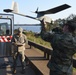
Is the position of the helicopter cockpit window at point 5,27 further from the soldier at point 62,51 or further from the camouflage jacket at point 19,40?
the soldier at point 62,51

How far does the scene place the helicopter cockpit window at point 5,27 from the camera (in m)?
14.8

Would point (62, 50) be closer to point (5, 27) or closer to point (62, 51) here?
point (62, 51)

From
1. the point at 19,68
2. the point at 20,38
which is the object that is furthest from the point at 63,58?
the point at 19,68

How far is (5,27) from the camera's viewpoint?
583 inches

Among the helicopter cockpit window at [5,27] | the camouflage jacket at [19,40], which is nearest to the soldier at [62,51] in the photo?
the camouflage jacket at [19,40]

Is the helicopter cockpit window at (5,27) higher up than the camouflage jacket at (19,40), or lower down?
higher up

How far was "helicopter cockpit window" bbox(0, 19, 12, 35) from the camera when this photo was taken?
14.8 metres

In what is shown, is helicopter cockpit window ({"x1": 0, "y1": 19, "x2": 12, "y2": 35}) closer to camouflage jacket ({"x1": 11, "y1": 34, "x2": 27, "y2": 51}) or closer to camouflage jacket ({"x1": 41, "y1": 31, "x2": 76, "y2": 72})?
camouflage jacket ({"x1": 11, "y1": 34, "x2": 27, "y2": 51})

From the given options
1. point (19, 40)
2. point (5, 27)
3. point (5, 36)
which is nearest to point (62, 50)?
point (19, 40)

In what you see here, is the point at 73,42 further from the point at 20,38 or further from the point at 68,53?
the point at 20,38

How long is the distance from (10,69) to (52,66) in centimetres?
671

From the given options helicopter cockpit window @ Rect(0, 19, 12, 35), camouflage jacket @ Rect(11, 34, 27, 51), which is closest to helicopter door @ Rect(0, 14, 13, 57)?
helicopter cockpit window @ Rect(0, 19, 12, 35)

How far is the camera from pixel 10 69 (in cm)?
1250

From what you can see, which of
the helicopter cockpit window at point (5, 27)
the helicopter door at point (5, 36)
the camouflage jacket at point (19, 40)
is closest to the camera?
the camouflage jacket at point (19, 40)
